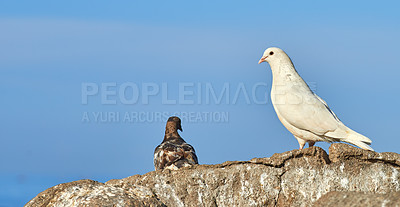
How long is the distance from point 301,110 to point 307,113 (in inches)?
5.6

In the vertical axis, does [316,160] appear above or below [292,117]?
below

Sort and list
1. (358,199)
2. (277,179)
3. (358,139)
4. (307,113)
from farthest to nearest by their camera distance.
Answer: (307,113) → (358,139) → (277,179) → (358,199)

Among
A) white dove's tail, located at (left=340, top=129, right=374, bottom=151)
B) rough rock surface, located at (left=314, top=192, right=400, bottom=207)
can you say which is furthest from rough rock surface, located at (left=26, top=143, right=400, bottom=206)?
white dove's tail, located at (left=340, top=129, right=374, bottom=151)

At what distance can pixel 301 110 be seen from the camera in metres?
12.0

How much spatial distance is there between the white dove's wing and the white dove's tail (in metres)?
0.35

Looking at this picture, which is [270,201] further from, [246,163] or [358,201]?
[358,201]

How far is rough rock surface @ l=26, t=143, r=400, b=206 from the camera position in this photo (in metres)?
9.24

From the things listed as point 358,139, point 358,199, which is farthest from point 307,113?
point 358,199

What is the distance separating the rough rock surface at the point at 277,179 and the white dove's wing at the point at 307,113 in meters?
2.29

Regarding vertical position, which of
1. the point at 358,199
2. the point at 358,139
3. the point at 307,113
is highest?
the point at 307,113

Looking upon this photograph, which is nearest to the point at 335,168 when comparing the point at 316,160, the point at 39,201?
the point at 316,160

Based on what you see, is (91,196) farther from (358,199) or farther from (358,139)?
(358,139)

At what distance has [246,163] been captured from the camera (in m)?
9.46

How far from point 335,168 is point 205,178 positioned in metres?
2.15
